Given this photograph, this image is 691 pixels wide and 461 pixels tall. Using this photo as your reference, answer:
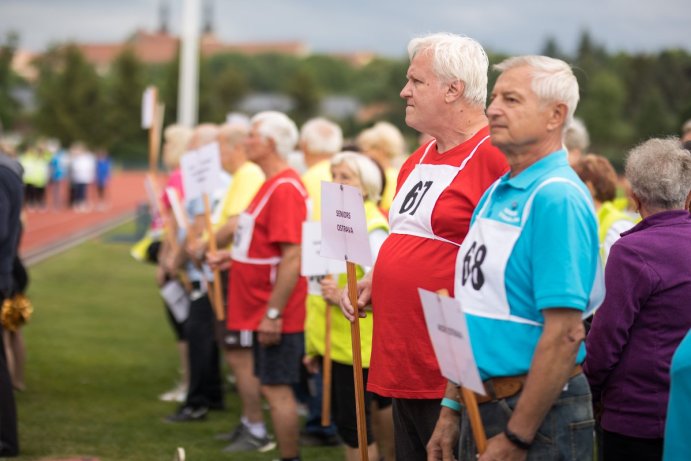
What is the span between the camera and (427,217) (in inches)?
151

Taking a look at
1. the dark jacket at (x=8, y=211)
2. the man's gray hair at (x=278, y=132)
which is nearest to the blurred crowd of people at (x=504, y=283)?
the man's gray hair at (x=278, y=132)

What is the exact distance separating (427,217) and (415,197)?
125mm

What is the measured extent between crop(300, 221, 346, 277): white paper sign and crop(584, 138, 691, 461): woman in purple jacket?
1912mm

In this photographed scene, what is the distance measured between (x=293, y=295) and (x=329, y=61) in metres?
142

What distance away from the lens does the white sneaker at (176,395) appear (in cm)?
909

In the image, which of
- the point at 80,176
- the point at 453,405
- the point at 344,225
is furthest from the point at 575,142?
the point at 80,176

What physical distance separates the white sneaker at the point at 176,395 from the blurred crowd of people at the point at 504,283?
2.89 meters

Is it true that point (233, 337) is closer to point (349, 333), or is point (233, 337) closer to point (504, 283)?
point (349, 333)

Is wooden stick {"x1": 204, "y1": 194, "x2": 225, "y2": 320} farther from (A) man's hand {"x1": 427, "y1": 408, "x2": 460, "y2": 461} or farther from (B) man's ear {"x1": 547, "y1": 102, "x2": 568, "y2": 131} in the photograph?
(B) man's ear {"x1": 547, "y1": 102, "x2": 568, "y2": 131}

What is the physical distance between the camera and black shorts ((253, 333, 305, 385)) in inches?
251

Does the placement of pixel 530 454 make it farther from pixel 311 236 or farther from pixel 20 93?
pixel 20 93

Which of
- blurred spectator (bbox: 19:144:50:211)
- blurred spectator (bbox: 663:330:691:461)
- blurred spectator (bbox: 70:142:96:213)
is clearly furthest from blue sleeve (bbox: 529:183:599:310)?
blurred spectator (bbox: 70:142:96:213)

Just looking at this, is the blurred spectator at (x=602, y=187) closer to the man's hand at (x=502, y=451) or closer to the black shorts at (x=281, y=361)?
the black shorts at (x=281, y=361)

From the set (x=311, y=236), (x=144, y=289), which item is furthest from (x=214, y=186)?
(x=144, y=289)
